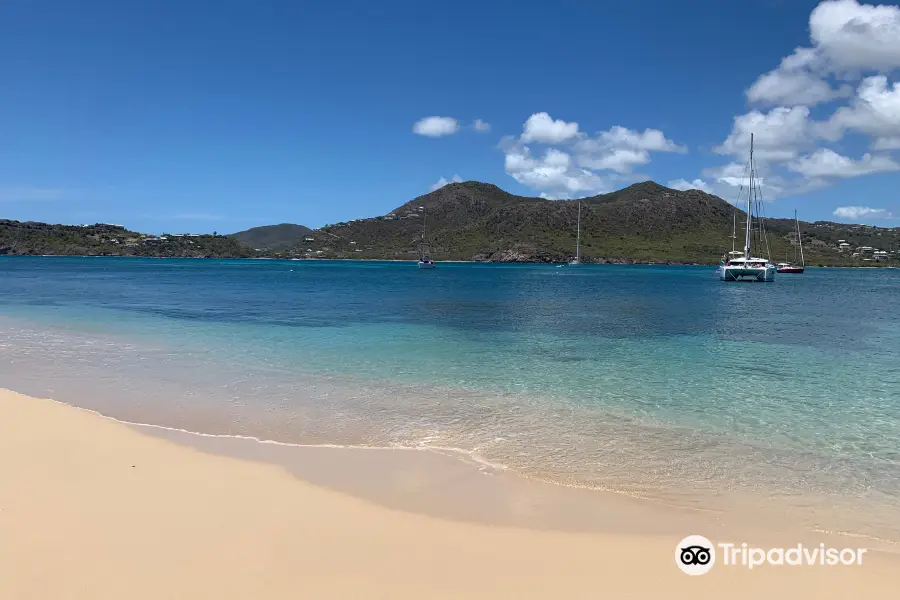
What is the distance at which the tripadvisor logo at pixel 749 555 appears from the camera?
558 cm

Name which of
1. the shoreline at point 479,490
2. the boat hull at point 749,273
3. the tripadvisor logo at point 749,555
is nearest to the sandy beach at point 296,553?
the tripadvisor logo at point 749,555

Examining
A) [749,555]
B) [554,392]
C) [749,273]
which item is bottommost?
[749,555]

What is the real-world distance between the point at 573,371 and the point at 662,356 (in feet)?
15.5

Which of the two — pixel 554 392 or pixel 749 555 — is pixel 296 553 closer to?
pixel 749 555

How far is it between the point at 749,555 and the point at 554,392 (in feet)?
24.2

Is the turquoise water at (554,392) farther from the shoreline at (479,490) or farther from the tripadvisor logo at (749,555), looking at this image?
the tripadvisor logo at (749,555)

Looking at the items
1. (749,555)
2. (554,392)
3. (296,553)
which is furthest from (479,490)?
(554,392)

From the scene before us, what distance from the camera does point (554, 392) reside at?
43.0ft

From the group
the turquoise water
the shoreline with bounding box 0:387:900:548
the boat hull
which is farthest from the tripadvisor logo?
the boat hull

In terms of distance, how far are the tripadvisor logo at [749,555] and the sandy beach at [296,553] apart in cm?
12

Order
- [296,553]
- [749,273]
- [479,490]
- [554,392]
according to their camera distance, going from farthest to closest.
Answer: [749,273] < [554,392] < [479,490] < [296,553]

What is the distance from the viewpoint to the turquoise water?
26.7 feet

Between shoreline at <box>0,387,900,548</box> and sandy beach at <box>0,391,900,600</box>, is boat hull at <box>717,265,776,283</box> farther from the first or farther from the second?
sandy beach at <box>0,391,900,600</box>

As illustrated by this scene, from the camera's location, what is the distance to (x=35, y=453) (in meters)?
8.27
